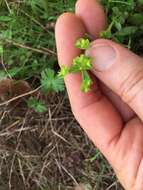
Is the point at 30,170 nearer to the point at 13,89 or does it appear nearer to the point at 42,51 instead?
the point at 13,89

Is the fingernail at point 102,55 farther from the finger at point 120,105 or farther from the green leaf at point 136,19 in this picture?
the green leaf at point 136,19

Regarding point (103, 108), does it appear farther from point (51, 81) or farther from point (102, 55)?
point (51, 81)

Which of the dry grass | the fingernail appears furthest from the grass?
the fingernail

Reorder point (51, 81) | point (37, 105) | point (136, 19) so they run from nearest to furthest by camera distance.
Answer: point (136, 19), point (51, 81), point (37, 105)

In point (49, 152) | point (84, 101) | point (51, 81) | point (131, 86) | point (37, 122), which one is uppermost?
point (131, 86)

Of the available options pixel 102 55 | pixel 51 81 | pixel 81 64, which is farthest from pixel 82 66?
pixel 51 81

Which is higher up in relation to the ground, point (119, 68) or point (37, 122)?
point (119, 68)

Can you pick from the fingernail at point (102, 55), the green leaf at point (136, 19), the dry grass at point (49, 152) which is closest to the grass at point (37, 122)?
the dry grass at point (49, 152)
